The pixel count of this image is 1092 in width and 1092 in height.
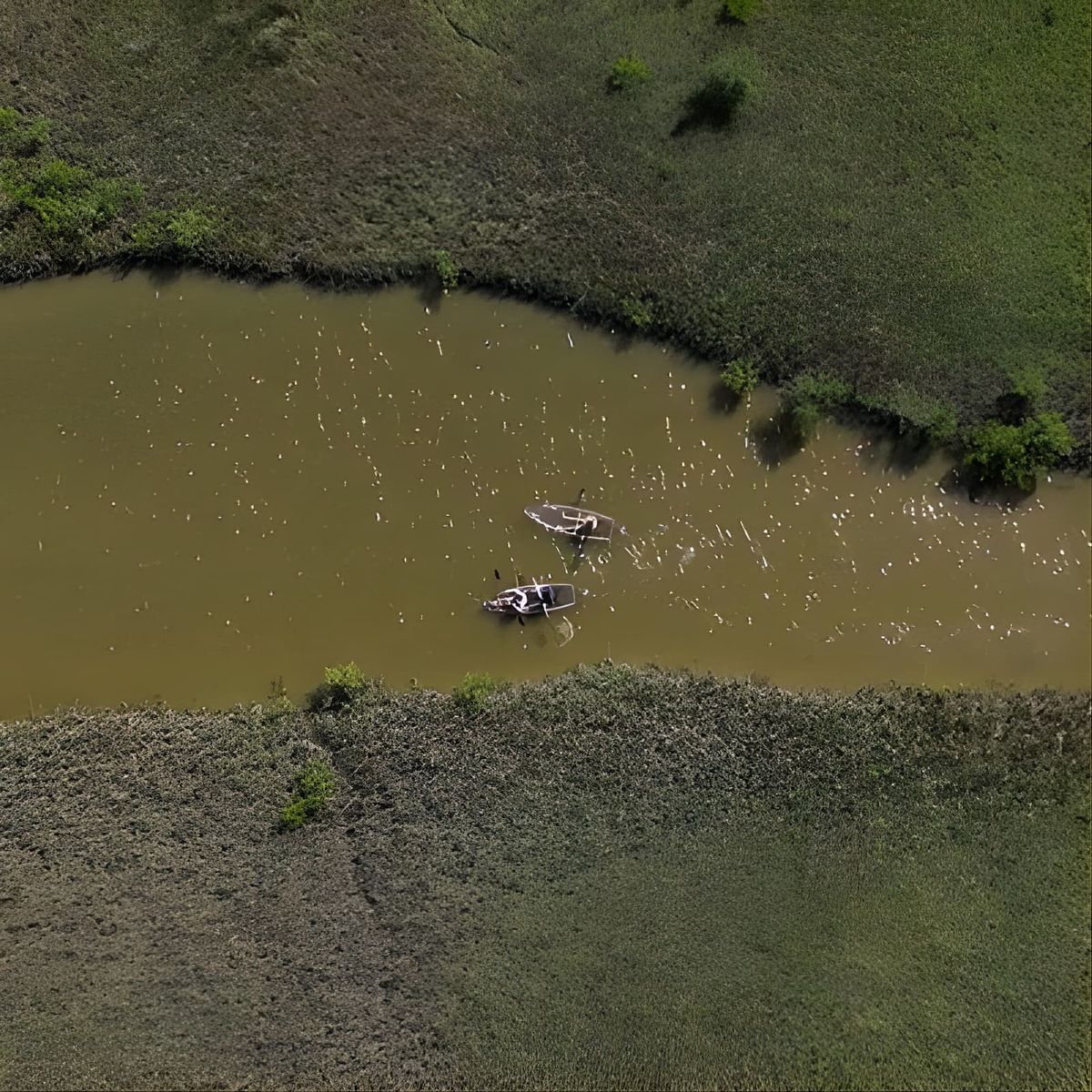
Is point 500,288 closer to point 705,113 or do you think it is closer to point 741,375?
point 741,375

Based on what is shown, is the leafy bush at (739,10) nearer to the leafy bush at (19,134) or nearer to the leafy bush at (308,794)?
the leafy bush at (19,134)

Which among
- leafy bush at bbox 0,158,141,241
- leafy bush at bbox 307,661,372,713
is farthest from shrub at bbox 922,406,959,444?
leafy bush at bbox 0,158,141,241

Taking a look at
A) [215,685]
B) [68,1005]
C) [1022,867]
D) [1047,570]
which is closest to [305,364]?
[215,685]

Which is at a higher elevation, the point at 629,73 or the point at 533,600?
the point at 629,73

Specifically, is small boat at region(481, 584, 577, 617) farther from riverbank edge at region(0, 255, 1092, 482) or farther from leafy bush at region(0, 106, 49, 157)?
leafy bush at region(0, 106, 49, 157)

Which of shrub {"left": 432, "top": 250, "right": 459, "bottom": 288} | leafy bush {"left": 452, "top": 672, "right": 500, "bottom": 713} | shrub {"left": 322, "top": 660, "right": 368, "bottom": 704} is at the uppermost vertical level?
shrub {"left": 432, "top": 250, "right": 459, "bottom": 288}

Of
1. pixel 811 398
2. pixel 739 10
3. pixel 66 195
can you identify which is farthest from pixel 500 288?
pixel 66 195

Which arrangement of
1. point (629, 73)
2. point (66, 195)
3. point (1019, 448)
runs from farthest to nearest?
point (66, 195) → point (629, 73) → point (1019, 448)
